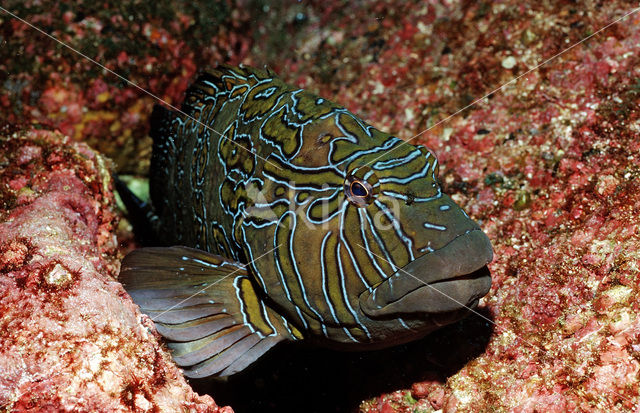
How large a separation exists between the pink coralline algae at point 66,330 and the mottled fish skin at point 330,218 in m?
0.94

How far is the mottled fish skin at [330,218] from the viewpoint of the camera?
2756 mm

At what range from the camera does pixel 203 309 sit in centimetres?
→ 344

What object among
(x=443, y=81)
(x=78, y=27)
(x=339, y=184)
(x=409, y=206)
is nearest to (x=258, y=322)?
(x=339, y=184)

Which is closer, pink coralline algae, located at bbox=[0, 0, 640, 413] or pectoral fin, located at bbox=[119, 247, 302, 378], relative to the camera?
pink coralline algae, located at bbox=[0, 0, 640, 413]

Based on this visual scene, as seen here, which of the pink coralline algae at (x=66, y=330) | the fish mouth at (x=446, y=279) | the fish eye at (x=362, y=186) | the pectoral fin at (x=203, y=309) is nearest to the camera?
the pink coralline algae at (x=66, y=330)

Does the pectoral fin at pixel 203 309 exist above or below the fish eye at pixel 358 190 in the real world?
below

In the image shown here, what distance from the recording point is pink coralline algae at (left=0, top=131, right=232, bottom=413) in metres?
2.36

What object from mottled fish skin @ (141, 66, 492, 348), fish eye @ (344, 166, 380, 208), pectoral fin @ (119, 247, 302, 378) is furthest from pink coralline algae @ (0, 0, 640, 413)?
fish eye @ (344, 166, 380, 208)

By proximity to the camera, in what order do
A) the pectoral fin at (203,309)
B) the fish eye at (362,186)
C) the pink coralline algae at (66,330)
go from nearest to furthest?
the pink coralline algae at (66,330) → the fish eye at (362,186) → the pectoral fin at (203,309)

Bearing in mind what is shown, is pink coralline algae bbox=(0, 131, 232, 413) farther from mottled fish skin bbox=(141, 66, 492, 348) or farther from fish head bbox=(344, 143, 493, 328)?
fish head bbox=(344, 143, 493, 328)

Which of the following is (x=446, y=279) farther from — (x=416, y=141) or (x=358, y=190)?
(x=416, y=141)

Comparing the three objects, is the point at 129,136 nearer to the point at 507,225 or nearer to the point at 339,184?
the point at 339,184

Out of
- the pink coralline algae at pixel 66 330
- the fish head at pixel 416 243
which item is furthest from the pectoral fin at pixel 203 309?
the fish head at pixel 416 243

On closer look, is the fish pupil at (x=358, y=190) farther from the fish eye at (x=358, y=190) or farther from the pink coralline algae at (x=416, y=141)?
the pink coralline algae at (x=416, y=141)
